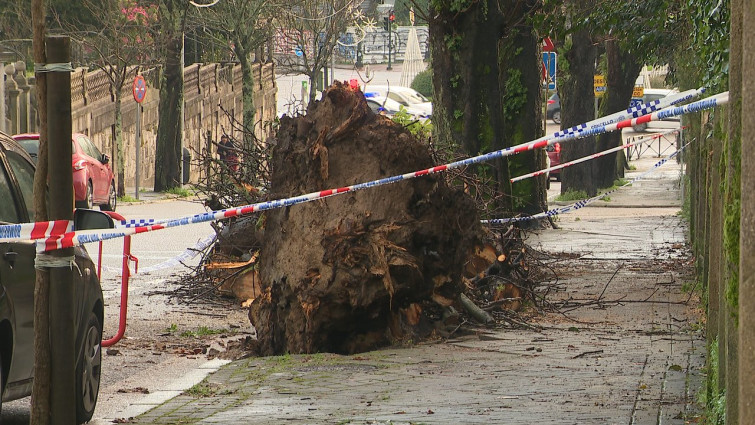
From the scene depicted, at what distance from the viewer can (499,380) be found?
7.97 m

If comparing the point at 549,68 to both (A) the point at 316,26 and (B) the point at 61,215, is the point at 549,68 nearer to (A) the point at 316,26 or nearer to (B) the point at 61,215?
(B) the point at 61,215

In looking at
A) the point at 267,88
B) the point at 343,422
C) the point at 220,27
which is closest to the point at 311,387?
the point at 343,422

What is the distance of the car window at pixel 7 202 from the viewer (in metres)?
6.96

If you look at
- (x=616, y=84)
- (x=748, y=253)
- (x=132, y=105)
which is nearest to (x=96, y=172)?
(x=616, y=84)

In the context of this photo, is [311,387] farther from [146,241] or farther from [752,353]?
[146,241]

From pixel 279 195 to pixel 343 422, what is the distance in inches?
138

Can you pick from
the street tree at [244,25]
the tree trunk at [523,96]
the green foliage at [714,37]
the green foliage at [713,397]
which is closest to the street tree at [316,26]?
the street tree at [244,25]

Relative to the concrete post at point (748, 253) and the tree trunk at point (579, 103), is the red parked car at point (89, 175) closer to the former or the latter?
the tree trunk at point (579, 103)

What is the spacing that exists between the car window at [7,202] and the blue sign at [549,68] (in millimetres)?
19182

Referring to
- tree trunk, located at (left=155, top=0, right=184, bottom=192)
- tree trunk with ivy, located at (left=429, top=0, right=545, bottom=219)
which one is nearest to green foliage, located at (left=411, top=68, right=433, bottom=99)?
tree trunk, located at (left=155, top=0, right=184, bottom=192)

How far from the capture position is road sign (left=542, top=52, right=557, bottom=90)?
1018 inches

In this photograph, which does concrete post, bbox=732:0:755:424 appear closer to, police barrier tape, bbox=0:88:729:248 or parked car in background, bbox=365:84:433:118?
police barrier tape, bbox=0:88:729:248

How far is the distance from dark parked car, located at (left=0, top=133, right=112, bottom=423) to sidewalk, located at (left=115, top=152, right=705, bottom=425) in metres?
0.37

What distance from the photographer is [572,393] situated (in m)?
7.45
